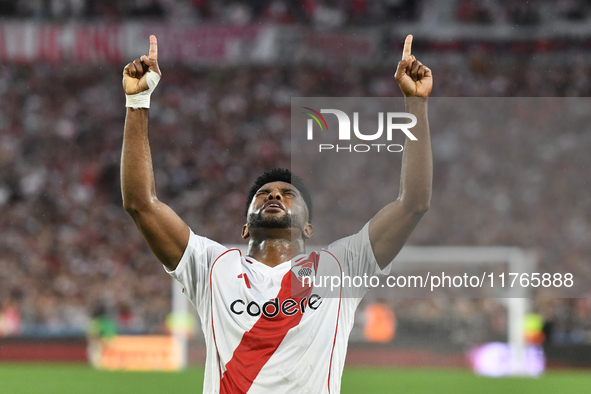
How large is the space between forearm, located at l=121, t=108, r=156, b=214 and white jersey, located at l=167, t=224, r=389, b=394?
0.30 m

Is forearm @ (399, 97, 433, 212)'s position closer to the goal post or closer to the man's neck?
the man's neck

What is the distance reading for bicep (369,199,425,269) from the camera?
10.4 feet

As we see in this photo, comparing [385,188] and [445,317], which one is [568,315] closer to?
[445,317]

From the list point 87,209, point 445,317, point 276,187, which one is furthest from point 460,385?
point 87,209

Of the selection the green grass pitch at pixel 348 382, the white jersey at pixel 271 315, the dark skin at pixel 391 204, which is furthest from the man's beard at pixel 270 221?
the green grass pitch at pixel 348 382

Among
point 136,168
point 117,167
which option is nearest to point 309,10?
point 117,167

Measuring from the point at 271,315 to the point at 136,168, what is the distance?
2.85 ft

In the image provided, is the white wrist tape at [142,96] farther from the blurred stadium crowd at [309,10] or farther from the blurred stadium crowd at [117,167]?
the blurred stadium crowd at [309,10]

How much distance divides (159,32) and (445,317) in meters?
10.6

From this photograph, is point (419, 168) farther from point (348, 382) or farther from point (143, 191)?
point (348, 382)

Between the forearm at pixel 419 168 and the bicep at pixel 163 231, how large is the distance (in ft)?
3.21

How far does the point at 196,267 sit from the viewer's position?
3.29 metres

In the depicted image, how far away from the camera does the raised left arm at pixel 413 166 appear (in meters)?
3.13

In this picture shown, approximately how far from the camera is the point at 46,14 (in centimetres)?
1933
